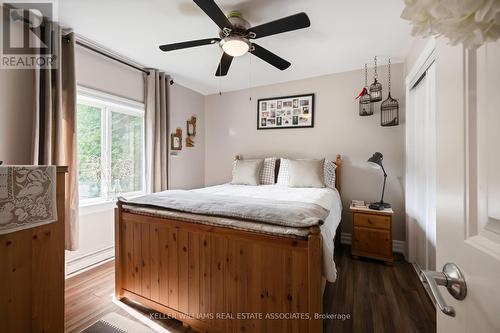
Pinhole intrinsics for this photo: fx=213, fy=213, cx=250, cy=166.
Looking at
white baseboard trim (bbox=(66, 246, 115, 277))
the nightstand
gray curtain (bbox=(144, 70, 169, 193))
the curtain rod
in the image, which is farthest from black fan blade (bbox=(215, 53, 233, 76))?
white baseboard trim (bbox=(66, 246, 115, 277))

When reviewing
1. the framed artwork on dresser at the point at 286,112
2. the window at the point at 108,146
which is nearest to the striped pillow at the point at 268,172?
the framed artwork on dresser at the point at 286,112

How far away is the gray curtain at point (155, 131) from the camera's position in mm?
2920

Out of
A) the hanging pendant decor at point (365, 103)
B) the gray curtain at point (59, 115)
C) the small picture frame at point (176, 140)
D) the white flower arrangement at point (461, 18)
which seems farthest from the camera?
the small picture frame at point (176, 140)

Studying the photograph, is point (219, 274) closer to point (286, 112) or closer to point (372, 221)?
point (372, 221)

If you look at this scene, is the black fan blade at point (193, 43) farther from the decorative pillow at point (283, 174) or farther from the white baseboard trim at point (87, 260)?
the white baseboard trim at point (87, 260)

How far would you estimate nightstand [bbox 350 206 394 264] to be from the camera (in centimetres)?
233

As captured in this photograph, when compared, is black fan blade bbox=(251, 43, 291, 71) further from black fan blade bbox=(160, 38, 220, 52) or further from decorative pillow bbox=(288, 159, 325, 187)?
decorative pillow bbox=(288, 159, 325, 187)

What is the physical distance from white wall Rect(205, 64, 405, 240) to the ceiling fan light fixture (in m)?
1.75

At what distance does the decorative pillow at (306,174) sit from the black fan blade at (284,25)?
161 centimetres

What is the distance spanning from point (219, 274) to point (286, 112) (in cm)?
268

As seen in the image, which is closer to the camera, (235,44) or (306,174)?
(235,44)

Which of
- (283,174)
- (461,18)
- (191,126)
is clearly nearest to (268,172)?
(283,174)

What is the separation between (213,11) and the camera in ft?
4.67

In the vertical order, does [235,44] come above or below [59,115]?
above
